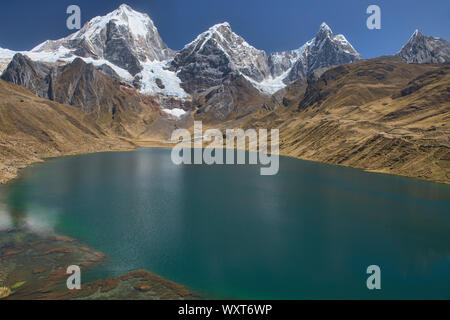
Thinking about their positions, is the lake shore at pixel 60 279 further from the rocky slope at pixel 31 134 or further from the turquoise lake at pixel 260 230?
the rocky slope at pixel 31 134

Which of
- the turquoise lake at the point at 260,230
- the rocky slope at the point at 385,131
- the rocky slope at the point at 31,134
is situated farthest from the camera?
the rocky slope at the point at 31,134

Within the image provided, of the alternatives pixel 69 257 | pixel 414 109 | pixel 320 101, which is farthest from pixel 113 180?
pixel 320 101

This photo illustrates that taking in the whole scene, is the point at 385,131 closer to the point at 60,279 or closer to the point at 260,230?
the point at 260,230

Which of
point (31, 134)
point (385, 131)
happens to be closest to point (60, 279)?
point (385, 131)

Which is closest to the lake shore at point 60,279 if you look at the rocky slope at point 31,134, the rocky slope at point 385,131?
the rocky slope at point 31,134

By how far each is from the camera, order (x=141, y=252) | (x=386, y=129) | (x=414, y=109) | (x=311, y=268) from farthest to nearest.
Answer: (x=414, y=109) → (x=386, y=129) → (x=141, y=252) → (x=311, y=268)

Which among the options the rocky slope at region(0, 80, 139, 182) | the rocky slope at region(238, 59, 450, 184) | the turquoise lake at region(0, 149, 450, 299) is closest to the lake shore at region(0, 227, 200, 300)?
the turquoise lake at region(0, 149, 450, 299)

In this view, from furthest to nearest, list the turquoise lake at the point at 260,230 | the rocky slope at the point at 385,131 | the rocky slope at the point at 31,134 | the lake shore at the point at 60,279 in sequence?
the rocky slope at the point at 31,134 < the rocky slope at the point at 385,131 < the turquoise lake at the point at 260,230 < the lake shore at the point at 60,279

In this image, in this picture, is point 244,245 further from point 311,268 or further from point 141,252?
point 141,252
